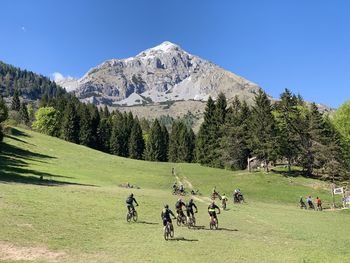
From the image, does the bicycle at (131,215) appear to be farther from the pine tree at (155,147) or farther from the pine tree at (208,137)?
the pine tree at (155,147)

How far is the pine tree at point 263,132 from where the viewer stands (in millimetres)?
81812

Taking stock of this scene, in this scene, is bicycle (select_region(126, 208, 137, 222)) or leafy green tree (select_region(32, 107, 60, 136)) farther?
leafy green tree (select_region(32, 107, 60, 136))

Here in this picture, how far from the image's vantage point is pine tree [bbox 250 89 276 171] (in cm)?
8181

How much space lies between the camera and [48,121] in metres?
138

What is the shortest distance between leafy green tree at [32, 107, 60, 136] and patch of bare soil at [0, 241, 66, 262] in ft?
390

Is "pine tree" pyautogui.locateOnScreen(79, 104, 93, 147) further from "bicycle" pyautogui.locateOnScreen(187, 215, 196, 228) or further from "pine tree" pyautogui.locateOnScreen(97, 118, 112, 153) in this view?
"bicycle" pyautogui.locateOnScreen(187, 215, 196, 228)

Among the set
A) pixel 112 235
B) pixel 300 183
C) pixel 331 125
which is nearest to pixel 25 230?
pixel 112 235

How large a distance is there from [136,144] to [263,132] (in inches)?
2737

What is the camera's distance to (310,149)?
82.5 m

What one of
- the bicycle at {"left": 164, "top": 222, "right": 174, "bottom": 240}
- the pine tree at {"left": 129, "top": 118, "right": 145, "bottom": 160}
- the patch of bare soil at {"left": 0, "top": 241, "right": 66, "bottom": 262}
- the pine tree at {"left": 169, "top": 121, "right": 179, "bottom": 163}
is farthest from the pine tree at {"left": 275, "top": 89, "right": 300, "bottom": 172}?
the pine tree at {"left": 129, "top": 118, "right": 145, "bottom": 160}

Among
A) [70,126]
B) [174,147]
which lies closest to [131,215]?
[70,126]

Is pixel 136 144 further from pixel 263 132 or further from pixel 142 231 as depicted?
pixel 142 231

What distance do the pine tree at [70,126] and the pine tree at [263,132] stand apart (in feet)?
224

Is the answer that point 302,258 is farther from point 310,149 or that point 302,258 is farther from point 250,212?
point 310,149
